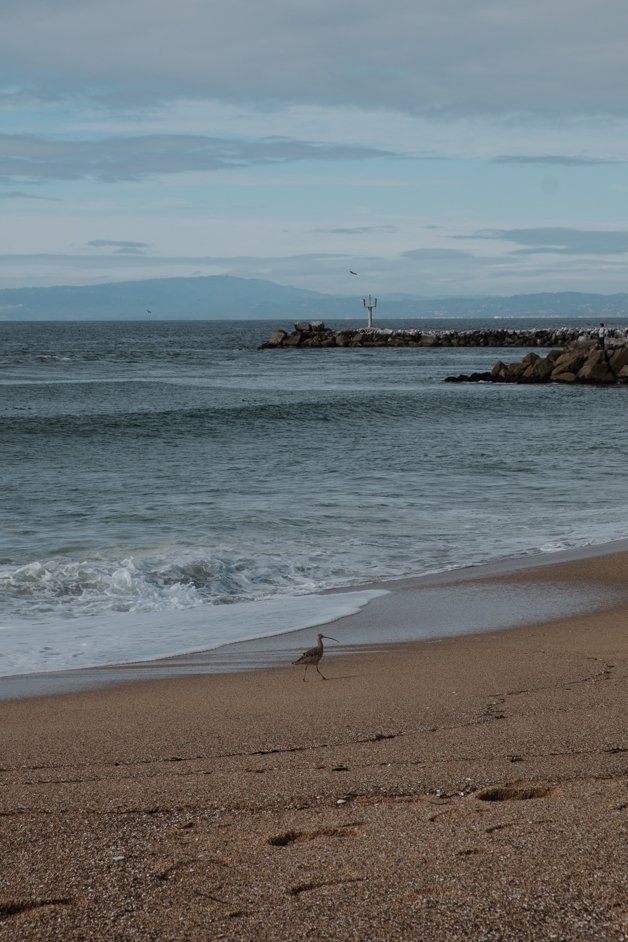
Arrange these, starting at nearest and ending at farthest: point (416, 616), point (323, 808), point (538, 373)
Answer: point (323, 808) → point (416, 616) → point (538, 373)

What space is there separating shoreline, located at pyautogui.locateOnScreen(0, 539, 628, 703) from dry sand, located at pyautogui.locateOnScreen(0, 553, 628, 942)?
535 mm

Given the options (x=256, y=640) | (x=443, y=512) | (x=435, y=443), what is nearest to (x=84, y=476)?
(x=443, y=512)

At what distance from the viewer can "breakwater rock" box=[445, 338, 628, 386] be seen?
1781 inches

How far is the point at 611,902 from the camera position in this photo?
10.1ft

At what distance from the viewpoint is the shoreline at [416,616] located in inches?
275

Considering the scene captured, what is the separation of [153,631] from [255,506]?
634 centimetres

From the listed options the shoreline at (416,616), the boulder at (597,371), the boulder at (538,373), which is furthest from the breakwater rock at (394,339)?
the shoreline at (416,616)

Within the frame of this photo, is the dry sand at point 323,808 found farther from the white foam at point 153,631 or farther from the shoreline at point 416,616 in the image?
the white foam at point 153,631

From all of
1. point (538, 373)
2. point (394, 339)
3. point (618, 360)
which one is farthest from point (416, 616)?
point (394, 339)

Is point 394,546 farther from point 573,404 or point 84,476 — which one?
point 573,404

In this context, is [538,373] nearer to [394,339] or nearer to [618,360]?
[618,360]

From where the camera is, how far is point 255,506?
48.5 ft

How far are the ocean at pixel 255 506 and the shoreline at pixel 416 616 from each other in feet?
0.74

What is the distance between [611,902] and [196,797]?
5.79ft
